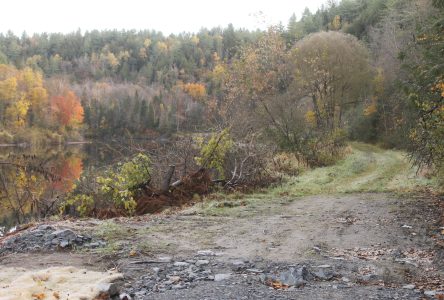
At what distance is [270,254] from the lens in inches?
289

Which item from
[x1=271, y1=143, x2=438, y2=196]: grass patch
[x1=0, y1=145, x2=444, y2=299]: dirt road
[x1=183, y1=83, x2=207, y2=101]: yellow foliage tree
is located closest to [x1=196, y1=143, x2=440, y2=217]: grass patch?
[x1=271, y1=143, x2=438, y2=196]: grass patch

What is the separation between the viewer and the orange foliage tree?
77.5 m

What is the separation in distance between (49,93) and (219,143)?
251 feet

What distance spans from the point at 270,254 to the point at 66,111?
3023 inches

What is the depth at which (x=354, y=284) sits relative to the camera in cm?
583

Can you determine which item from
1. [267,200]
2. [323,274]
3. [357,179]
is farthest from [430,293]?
[357,179]

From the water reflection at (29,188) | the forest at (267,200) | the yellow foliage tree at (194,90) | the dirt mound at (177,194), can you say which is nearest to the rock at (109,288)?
the forest at (267,200)

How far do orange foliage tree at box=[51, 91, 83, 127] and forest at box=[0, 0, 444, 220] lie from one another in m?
0.19

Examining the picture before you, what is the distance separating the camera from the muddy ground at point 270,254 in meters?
5.67

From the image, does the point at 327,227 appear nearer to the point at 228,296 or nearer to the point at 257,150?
the point at 228,296

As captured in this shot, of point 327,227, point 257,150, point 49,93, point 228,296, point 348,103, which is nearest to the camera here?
point 228,296

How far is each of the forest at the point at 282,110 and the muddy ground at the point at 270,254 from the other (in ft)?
7.81

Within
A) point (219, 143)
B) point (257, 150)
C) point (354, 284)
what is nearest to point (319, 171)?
point (257, 150)

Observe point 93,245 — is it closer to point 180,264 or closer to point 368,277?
point 180,264
